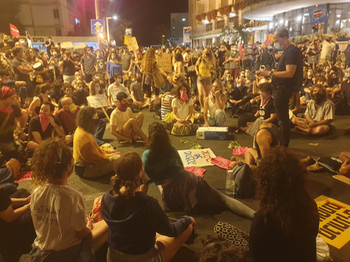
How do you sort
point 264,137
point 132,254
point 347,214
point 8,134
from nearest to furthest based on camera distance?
point 132,254, point 347,214, point 264,137, point 8,134

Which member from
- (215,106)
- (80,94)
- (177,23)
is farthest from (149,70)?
(177,23)

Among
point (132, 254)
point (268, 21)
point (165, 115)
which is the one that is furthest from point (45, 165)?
point (268, 21)

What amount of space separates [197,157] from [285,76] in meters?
2.23

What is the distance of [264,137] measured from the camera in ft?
11.9

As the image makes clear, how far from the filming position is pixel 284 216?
174cm

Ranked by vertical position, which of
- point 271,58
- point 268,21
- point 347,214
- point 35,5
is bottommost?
point 347,214

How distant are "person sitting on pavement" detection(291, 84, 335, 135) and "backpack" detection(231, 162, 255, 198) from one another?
3.75 metres

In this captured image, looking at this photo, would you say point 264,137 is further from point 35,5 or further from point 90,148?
point 35,5

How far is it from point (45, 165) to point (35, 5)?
4135 cm

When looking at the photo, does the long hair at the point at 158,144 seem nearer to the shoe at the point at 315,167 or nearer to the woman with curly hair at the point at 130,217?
the woman with curly hair at the point at 130,217

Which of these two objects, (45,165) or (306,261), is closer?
(306,261)

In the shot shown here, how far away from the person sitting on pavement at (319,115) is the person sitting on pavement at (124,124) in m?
4.16

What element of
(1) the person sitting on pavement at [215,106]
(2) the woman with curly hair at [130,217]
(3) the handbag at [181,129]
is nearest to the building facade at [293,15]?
(1) the person sitting on pavement at [215,106]

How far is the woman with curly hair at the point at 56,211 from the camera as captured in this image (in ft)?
6.88
